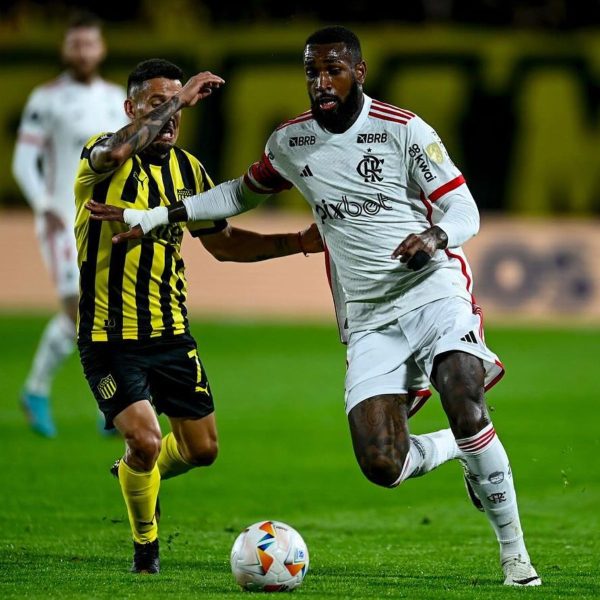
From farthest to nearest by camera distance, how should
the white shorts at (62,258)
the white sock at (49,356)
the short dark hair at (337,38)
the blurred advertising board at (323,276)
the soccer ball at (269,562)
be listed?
the blurred advertising board at (323,276) < the white sock at (49,356) < the white shorts at (62,258) < the short dark hair at (337,38) < the soccer ball at (269,562)

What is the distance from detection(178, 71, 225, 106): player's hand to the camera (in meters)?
5.92

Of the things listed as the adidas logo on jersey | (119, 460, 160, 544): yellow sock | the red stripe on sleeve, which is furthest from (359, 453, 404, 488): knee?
the red stripe on sleeve

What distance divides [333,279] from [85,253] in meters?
1.10

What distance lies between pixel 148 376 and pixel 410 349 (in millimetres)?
1158

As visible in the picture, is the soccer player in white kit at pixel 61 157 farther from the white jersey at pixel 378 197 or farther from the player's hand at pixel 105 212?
the white jersey at pixel 378 197

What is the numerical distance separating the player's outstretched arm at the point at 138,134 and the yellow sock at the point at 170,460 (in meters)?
1.35

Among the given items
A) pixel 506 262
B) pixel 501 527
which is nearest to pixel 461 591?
pixel 501 527

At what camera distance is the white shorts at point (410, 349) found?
5.64 metres

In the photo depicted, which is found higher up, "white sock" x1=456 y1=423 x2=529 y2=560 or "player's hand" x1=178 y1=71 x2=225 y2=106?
"player's hand" x1=178 y1=71 x2=225 y2=106

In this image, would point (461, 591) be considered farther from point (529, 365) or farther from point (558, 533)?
point (529, 365)

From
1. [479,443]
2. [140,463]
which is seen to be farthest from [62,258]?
[479,443]

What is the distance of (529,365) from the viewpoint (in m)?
14.7

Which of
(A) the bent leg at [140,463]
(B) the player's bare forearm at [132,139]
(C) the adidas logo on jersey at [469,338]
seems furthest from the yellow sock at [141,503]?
(C) the adidas logo on jersey at [469,338]

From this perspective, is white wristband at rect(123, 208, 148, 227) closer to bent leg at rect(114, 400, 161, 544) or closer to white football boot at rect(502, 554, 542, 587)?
bent leg at rect(114, 400, 161, 544)
